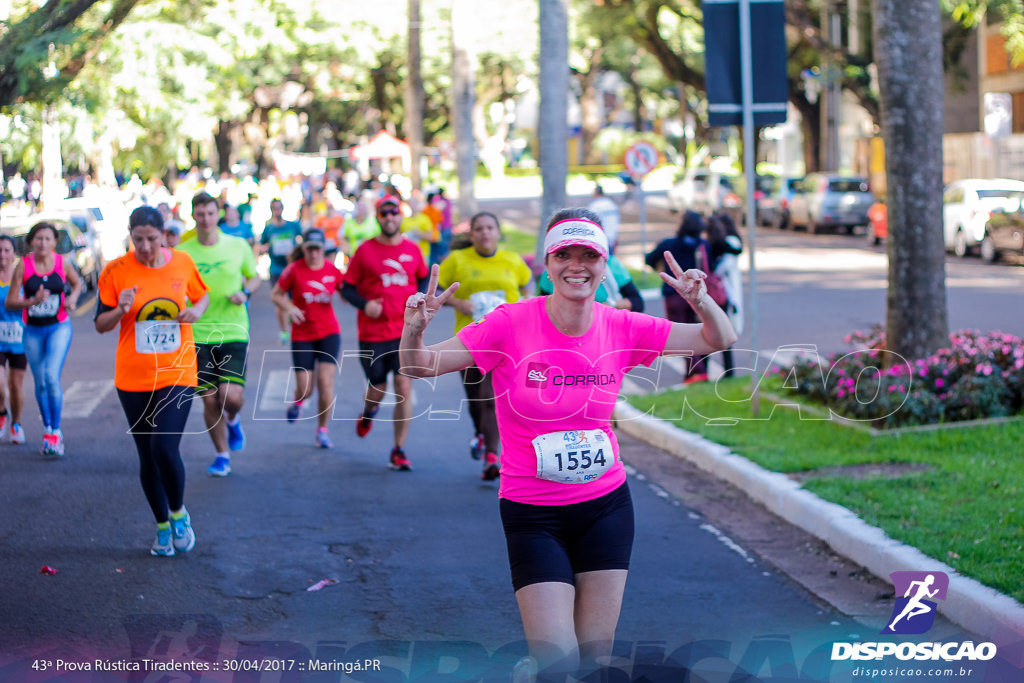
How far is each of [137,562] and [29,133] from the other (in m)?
6.56

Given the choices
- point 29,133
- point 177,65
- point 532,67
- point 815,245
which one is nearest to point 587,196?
point 532,67

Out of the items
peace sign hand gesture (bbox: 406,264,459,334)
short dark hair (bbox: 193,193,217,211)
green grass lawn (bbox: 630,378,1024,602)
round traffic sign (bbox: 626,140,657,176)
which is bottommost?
green grass lawn (bbox: 630,378,1024,602)

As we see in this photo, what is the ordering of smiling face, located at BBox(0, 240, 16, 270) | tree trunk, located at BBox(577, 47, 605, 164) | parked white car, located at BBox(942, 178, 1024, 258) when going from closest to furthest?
smiling face, located at BBox(0, 240, 16, 270)
parked white car, located at BBox(942, 178, 1024, 258)
tree trunk, located at BBox(577, 47, 605, 164)

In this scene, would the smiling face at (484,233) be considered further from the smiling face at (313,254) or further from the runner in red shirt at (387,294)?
the smiling face at (313,254)

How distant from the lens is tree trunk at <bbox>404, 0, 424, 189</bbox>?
113 ft

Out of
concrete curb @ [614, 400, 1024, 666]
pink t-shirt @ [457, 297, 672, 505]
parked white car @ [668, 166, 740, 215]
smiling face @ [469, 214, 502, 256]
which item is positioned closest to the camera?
pink t-shirt @ [457, 297, 672, 505]

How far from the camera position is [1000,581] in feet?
19.5

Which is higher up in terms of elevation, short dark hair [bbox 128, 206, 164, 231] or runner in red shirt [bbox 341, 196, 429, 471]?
short dark hair [bbox 128, 206, 164, 231]

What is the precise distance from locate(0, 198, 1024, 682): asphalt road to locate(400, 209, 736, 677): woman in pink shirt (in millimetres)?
815

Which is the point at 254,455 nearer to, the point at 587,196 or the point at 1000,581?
the point at 1000,581

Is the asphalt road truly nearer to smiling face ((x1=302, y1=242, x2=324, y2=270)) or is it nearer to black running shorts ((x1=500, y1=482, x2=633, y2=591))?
black running shorts ((x1=500, y1=482, x2=633, y2=591))

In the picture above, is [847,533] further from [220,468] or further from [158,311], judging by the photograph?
[220,468]

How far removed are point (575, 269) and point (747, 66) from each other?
294 inches

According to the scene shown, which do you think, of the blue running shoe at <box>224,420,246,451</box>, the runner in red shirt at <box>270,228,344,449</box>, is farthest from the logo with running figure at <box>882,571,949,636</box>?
the blue running shoe at <box>224,420,246,451</box>
